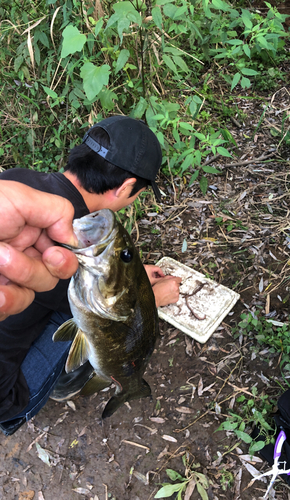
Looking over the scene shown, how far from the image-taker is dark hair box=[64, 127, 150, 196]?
2.42m

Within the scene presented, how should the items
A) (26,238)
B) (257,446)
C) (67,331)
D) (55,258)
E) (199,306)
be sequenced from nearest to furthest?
1. (55,258)
2. (26,238)
3. (67,331)
4. (257,446)
5. (199,306)

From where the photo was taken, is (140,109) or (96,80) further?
(140,109)

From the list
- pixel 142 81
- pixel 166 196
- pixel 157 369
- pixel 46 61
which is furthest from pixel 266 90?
pixel 157 369

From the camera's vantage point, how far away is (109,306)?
5.94 ft

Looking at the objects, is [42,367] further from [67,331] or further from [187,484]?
[187,484]

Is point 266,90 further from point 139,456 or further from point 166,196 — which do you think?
point 139,456

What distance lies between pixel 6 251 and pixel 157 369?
8.31ft

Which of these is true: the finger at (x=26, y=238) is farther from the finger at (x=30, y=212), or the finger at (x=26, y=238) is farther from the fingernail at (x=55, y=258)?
the fingernail at (x=55, y=258)

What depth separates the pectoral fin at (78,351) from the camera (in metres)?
2.07

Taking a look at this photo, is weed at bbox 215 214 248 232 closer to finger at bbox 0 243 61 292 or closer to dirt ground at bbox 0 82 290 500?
dirt ground at bbox 0 82 290 500

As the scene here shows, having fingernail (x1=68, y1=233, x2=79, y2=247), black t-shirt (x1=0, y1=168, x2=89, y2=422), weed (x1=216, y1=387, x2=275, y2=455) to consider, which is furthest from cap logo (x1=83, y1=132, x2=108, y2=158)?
weed (x1=216, y1=387, x2=275, y2=455)

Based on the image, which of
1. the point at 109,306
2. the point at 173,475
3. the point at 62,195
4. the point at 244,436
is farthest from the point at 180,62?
the point at 173,475

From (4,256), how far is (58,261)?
204 millimetres

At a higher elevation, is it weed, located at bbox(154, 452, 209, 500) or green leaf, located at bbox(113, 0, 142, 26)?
green leaf, located at bbox(113, 0, 142, 26)
